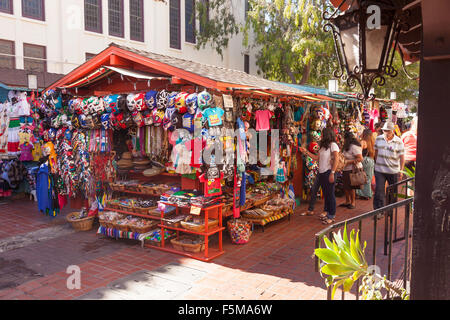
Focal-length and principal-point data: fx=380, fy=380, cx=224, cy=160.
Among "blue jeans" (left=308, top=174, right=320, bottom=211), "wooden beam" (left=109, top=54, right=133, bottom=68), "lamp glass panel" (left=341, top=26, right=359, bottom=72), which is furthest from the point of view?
"blue jeans" (left=308, top=174, right=320, bottom=211)

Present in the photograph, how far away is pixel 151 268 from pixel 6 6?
14.0m

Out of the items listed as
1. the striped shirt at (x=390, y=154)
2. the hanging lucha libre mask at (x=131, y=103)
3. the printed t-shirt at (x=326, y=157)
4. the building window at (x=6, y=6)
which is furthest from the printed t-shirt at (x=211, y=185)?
the building window at (x=6, y=6)

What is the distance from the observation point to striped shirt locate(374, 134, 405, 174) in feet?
24.5

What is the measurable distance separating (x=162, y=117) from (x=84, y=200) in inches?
137

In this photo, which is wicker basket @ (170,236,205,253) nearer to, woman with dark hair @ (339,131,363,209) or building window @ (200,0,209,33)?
woman with dark hair @ (339,131,363,209)

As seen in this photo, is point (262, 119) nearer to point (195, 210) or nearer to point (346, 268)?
→ point (195, 210)

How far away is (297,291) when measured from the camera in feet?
16.2

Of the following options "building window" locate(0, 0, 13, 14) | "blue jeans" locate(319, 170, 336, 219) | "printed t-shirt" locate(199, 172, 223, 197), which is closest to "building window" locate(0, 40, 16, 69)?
"building window" locate(0, 0, 13, 14)

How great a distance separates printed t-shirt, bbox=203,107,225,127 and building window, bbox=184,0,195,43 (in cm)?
1735

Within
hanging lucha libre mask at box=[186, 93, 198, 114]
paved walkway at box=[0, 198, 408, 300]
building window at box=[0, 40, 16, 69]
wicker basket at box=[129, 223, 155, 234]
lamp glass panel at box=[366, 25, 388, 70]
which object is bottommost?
paved walkway at box=[0, 198, 408, 300]

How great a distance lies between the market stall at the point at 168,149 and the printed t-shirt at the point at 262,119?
19mm

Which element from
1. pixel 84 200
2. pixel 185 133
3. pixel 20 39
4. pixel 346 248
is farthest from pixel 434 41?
pixel 20 39

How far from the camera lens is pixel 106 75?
733cm

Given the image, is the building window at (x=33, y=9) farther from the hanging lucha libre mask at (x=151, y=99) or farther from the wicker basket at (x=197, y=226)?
the wicker basket at (x=197, y=226)
